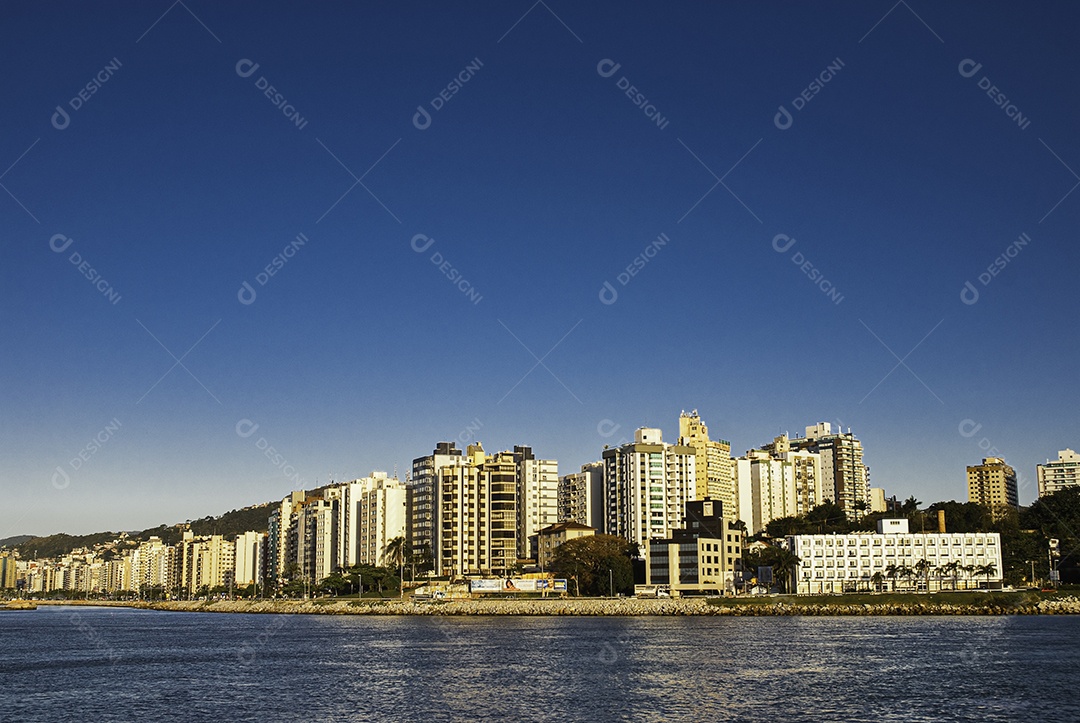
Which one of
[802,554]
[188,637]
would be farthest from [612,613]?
[188,637]

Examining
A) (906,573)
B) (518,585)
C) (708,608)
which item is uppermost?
(906,573)

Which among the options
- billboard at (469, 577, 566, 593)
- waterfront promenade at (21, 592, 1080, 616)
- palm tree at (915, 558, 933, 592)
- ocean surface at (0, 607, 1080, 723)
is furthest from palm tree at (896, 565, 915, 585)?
ocean surface at (0, 607, 1080, 723)

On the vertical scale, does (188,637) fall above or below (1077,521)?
below

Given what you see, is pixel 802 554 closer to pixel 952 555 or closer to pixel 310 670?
pixel 952 555

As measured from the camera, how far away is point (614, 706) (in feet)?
171

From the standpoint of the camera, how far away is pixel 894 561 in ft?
587

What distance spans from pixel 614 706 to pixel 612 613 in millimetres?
99455

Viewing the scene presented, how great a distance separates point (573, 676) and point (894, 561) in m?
129

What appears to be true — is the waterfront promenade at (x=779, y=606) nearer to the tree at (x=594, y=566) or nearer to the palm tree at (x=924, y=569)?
the tree at (x=594, y=566)

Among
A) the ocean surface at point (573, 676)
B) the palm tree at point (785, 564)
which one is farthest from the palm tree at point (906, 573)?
the ocean surface at point (573, 676)

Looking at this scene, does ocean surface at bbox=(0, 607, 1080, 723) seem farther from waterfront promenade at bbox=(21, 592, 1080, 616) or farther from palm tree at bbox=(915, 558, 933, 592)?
palm tree at bbox=(915, 558, 933, 592)

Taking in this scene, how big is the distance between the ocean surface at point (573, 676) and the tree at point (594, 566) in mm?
63645

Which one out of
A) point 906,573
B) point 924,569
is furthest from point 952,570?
point 906,573

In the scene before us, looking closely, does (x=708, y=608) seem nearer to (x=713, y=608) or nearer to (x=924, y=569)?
(x=713, y=608)
